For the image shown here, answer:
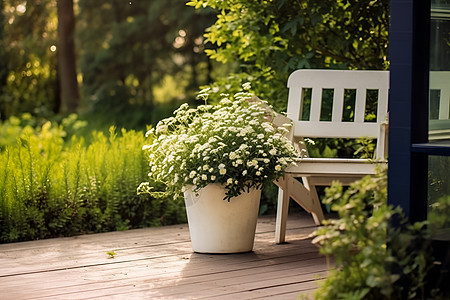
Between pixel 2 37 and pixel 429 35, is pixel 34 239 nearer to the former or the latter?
pixel 429 35

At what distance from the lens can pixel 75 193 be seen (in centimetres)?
445

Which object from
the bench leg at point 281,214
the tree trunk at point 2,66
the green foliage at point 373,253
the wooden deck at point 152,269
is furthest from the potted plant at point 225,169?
the tree trunk at point 2,66

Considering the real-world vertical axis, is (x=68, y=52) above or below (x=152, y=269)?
above

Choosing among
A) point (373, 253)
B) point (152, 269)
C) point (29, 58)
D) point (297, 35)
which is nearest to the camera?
point (373, 253)

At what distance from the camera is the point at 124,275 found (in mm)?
3213

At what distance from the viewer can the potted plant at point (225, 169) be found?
351 cm

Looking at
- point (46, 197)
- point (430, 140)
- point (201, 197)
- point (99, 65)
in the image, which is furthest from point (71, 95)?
point (430, 140)

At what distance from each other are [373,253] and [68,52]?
1091 centimetres

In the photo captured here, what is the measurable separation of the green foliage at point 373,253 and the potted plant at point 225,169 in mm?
1154

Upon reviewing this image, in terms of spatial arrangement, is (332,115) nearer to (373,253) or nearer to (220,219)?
(220,219)

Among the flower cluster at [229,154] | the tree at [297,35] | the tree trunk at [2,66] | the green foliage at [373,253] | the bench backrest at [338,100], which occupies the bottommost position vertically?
the green foliage at [373,253]

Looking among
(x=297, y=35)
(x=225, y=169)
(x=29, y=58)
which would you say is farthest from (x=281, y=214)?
(x=29, y=58)

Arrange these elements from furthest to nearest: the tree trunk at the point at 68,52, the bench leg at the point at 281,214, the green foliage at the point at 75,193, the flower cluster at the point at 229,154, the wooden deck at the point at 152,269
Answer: the tree trunk at the point at 68,52 → the green foliage at the point at 75,193 → the bench leg at the point at 281,214 → the flower cluster at the point at 229,154 → the wooden deck at the point at 152,269

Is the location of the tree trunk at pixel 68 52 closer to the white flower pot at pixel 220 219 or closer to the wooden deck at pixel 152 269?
the wooden deck at pixel 152 269
